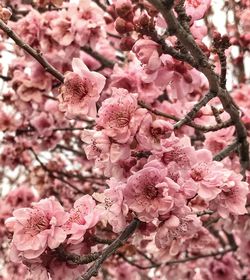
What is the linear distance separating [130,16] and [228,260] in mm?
2670

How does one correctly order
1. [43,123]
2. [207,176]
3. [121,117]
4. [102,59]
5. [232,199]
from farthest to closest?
[43,123] → [102,59] → [232,199] → [207,176] → [121,117]

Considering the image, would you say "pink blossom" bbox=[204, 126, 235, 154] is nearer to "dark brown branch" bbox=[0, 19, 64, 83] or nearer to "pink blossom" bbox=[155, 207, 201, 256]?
"pink blossom" bbox=[155, 207, 201, 256]

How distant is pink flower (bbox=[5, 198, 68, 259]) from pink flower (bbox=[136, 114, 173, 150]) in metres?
0.39

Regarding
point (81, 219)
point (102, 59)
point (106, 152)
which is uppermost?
point (106, 152)

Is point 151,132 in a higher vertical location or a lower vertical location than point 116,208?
higher

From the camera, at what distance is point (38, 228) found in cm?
188

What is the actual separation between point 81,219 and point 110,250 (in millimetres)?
163

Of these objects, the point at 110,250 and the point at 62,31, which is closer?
the point at 110,250

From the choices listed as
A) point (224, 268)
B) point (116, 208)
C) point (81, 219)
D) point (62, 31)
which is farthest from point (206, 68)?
point (224, 268)

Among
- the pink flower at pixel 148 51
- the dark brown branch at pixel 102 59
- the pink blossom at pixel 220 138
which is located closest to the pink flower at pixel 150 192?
the pink flower at pixel 148 51

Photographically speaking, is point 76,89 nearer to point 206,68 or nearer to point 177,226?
point 206,68

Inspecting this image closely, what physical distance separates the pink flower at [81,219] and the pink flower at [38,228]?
0.11 ft

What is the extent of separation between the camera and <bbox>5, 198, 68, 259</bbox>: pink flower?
180 centimetres

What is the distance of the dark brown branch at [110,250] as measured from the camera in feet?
5.90
